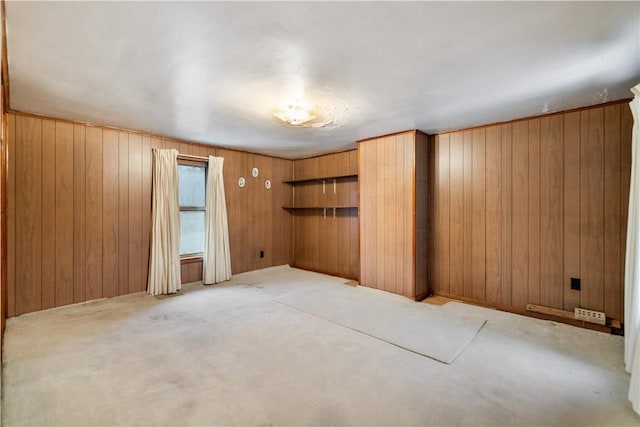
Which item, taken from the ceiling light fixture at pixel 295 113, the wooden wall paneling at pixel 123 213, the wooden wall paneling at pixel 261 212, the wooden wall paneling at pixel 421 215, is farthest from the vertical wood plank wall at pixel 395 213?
the wooden wall paneling at pixel 123 213

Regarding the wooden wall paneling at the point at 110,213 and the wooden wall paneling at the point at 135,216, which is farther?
the wooden wall paneling at the point at 135,216

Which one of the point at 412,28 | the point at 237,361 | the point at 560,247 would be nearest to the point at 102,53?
the point at 412,28

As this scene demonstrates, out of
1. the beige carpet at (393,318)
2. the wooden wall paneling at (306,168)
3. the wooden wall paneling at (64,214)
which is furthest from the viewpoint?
the wooden wall paneling at (306,168)

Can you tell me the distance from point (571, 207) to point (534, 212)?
32cm

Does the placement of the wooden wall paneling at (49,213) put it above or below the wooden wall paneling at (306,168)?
below

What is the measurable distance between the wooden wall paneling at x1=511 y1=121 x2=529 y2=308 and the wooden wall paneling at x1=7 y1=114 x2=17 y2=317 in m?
5.65

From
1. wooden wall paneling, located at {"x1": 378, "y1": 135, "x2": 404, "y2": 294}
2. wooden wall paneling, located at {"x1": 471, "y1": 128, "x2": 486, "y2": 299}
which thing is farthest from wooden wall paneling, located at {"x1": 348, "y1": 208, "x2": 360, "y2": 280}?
wooden wall paneling, located at {"x1": 471, "y1": 128, "x2": 486, "y2": 299}

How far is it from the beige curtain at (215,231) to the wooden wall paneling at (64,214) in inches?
64.5

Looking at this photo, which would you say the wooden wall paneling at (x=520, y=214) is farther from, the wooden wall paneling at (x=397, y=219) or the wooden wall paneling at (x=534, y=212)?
the wooden wall paneling at (x=397, y=219)

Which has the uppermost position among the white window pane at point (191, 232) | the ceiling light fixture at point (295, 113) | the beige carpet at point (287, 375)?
the ceiling light fixture at point (295, 113)

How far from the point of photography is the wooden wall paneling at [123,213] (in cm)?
382

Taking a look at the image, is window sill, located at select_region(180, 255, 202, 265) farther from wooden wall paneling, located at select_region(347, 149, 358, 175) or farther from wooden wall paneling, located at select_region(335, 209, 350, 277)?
wooden wall paneling, located at select_region(347, 149, 358, 175)

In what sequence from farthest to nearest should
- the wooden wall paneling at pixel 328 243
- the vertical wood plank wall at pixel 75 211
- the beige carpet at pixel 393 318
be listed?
the wooden wall paneling at pixel 328 243, the vertical wood plank wall at pixel 75 211, the beige carpet at pixel 393 318

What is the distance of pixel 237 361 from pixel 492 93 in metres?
3.23
